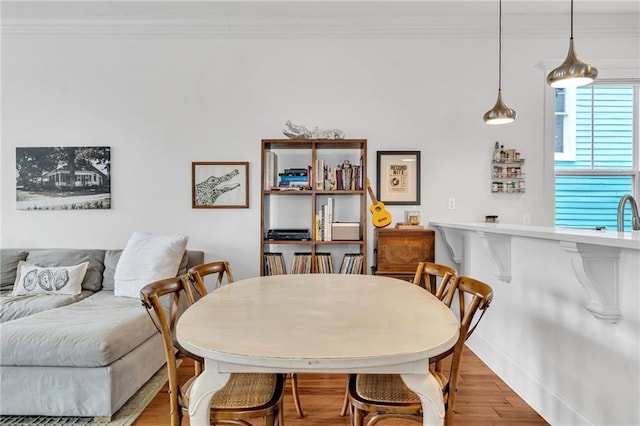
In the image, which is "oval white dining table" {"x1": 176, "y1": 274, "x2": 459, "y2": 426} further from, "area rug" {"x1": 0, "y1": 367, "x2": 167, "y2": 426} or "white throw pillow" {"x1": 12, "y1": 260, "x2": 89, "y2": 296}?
"white throw pillow" {"x1": 12, "y1": 260, "x2": 89, "y2": 296}

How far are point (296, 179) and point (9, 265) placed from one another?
2491 mm

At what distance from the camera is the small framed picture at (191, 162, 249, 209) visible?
3.18 m

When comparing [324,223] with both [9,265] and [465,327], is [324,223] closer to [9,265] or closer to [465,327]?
[465,327]

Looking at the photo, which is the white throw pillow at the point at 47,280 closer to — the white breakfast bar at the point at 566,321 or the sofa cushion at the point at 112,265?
the sofa cushion at the point at 112,265

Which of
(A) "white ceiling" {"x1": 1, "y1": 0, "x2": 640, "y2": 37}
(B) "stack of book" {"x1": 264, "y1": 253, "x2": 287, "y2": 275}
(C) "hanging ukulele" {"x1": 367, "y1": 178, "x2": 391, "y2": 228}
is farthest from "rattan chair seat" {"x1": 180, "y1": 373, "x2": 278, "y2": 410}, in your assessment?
(A) "white ceiling" {"x1": 1, "y1": 0, "x2": 640, "y2": 37}

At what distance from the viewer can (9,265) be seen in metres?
2.89

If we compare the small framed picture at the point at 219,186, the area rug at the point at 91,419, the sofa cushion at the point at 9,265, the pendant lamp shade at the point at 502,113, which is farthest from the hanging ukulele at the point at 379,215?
the sofa cushion at the point at 9,265

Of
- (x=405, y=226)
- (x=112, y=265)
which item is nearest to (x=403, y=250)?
(x=405, y=226)

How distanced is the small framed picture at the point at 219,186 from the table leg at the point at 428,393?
245cm

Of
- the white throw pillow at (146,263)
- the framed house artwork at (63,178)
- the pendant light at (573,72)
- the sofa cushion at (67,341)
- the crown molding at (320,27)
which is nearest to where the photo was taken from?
the pendant light at (573,72)

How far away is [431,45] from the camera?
10.4 feet

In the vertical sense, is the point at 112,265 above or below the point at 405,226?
below

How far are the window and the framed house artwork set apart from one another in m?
4.18

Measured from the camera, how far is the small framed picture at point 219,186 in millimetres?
3178
